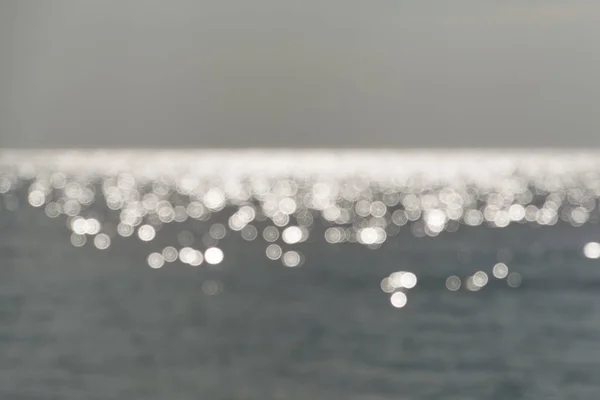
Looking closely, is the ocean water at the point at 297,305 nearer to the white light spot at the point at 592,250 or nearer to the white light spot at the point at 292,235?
the white light spot at the point at 292,235

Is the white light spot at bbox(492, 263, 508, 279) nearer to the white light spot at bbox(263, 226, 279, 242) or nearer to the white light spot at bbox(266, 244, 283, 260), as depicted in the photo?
the white light spot at bbox(266, 244, 283, 260)

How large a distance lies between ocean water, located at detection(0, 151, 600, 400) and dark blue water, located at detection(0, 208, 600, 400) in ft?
0.15

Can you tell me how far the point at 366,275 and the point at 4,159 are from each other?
284 ft

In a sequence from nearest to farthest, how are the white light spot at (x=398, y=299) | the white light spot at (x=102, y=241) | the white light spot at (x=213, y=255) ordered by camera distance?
the white light spot at (x=398, y=299), the white light spot at (x=213, y=255), the white light spot at (x=102, y=241)

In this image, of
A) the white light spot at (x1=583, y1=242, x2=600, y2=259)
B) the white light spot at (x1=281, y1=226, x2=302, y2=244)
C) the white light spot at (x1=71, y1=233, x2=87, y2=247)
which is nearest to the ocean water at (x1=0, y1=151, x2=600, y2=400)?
the white light spot at (x1=71, y1=233, x2=87, y2=247)

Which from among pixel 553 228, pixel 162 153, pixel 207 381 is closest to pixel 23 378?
pixel 207 381

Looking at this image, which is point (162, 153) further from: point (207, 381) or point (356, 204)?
point (207, 381)

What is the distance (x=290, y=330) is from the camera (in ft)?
53.4

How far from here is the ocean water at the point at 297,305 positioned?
13133 mm

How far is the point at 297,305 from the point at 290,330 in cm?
215

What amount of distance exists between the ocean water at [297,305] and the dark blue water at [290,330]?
1.9 inches

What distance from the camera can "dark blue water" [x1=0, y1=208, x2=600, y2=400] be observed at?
12867 mm

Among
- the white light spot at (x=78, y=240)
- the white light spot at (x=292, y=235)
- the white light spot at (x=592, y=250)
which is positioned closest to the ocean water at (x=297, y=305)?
the white light spot at (x=78, y=240)

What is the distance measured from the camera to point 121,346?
14781 mm
